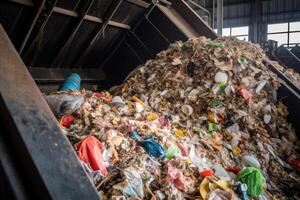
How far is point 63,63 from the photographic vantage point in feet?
19.1

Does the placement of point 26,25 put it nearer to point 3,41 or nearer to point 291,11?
point 3,41

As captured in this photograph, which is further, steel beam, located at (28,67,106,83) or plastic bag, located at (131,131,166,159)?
steel beam, located at (28,67,106,83)

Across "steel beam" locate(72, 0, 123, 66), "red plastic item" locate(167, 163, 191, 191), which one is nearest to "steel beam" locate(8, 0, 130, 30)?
"steel beam" locate(72, 0, 123, 66)

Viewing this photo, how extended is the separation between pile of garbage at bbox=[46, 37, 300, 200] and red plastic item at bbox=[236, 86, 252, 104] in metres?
0.02

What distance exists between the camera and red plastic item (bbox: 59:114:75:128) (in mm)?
3424

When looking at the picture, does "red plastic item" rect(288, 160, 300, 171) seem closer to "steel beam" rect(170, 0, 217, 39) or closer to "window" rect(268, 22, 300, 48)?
"steel beam" rect(170, 0, 217, 39)

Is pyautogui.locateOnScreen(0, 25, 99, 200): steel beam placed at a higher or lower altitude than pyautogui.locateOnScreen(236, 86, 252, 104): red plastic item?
higher

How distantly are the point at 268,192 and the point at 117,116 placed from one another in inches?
72.6

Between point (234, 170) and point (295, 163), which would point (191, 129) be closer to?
point (234, 170)

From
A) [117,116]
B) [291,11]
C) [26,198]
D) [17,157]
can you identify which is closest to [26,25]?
[117,116]

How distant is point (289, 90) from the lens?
4.89 m

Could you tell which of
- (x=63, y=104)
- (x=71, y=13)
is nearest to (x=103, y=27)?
(x=71, y=13)

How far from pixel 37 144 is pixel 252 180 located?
7.08 ft

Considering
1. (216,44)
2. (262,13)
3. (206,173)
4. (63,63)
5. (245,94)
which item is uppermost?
(63,63)
